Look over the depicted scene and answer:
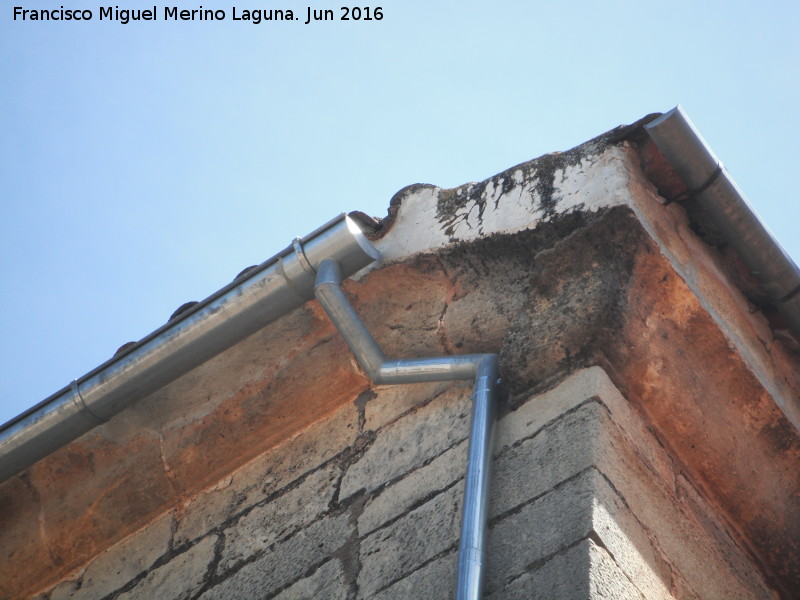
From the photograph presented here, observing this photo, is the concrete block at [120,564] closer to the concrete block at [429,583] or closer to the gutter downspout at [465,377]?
the gutter downspout at [465,377]

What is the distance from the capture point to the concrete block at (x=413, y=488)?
311cm

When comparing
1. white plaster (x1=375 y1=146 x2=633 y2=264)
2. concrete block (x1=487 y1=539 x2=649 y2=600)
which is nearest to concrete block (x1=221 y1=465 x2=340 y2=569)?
white plaster (x1=375 y1=146 x2=633 y2=264)

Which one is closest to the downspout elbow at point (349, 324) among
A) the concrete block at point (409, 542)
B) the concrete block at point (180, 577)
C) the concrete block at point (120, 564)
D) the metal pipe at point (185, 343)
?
the metal pipe at point (185, 343)

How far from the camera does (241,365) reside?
3.86 meters

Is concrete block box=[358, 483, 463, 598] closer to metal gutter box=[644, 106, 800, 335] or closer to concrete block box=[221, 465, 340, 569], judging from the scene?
concrete block box=[221, 465, 340, 569]

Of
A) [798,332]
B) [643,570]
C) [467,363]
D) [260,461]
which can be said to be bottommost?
[643,570]

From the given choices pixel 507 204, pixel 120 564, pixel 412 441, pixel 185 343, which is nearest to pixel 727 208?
pixel 507 204

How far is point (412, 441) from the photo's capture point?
133 inches

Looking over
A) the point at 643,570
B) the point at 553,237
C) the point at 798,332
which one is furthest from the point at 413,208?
the point at 643,570

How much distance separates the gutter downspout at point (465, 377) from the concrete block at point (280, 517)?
1.14 feet

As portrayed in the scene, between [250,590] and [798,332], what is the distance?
5.93ft

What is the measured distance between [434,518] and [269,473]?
894 millimetres

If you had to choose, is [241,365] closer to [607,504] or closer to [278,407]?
[278,407]

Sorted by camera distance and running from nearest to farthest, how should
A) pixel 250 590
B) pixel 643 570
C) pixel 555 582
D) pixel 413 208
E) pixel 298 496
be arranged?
pixel 555 582
pixel 643 570
pixel 250 590
pixel 298 496
pixel 413 208
